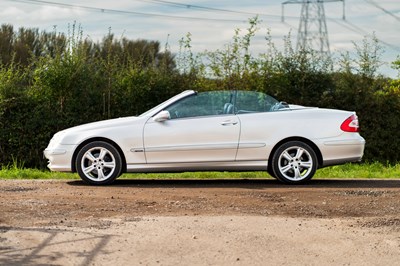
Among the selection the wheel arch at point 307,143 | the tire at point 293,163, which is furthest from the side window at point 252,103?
the tire at point 293,163

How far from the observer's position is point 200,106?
48.9 feet

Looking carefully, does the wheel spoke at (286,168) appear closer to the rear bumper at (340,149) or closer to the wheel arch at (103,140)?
the rear bumper at (340,149)

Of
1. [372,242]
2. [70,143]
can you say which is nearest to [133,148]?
[70,143]

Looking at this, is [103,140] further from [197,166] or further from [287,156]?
[287,156]

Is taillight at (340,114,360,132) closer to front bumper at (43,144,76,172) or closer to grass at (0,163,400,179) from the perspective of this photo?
grass at (0,163,400,179)

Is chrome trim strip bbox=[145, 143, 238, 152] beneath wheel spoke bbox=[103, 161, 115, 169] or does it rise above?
above

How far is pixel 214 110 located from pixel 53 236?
20.4ft

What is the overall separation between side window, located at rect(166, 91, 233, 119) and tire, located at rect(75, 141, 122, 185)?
1.20 m

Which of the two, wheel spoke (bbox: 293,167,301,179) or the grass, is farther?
the grass

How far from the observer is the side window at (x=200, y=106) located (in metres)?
14.9

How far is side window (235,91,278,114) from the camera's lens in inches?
586

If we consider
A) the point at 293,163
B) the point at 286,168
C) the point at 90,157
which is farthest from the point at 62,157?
the point at 293,163

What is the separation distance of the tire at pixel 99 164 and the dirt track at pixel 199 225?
55cm

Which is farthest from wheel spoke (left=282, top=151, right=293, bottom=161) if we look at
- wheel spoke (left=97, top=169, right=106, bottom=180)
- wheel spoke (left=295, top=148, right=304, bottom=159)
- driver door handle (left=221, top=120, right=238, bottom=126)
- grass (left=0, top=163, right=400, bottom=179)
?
wheel spoke (left=97, top=169, right=106, bottom=180)
